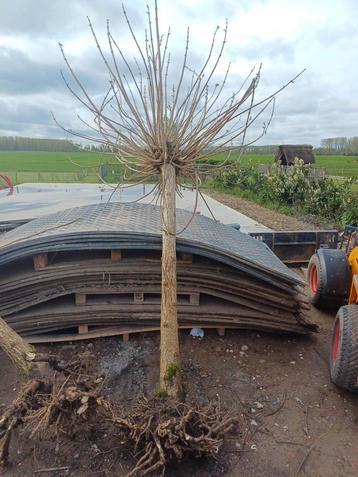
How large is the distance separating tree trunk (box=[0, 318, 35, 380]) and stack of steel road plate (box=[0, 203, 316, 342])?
1.08 m

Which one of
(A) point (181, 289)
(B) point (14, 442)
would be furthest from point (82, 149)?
(B) point (14, 442)

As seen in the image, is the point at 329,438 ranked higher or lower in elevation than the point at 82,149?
lower

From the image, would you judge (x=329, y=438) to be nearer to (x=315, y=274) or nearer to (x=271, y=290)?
(x=271, y=290)

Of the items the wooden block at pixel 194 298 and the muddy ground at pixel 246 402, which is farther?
the wooden block at pixel 194 298

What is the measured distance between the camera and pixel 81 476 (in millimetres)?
2363

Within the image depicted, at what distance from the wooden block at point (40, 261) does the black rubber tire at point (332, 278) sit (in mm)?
3365

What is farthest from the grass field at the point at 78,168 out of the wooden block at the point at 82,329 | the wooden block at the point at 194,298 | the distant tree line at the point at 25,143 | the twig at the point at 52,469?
the distant tree line at the point at 25,143

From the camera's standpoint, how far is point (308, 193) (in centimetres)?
1252

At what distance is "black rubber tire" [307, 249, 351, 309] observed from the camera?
4.63 m

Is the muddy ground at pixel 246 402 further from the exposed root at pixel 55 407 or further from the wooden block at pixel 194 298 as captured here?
the wooden block at pixel 194 298

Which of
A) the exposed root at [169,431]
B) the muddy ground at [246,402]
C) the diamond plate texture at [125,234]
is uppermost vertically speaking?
the diamond plate texture at [125,234]

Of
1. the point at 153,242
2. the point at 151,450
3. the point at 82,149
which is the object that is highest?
the point at 82,149

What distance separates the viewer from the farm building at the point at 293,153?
26406mm

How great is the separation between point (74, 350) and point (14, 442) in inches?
50.0
